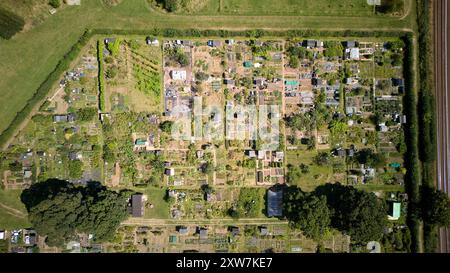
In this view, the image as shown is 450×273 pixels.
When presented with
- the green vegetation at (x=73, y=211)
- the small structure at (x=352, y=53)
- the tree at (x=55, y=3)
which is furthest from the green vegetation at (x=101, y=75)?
the small structure at (x=352, y=53)

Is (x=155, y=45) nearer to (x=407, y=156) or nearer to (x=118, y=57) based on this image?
(x=118, y=57)

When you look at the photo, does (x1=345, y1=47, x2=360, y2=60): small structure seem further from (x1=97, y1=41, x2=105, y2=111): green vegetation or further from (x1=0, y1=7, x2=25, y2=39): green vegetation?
(x1=0, y1=7, x2=25, y2=39): green vegetation

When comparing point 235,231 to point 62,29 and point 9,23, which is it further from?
point 9,23

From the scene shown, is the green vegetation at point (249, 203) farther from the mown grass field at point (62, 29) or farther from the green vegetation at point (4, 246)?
the green vegetation at point (4, 246)

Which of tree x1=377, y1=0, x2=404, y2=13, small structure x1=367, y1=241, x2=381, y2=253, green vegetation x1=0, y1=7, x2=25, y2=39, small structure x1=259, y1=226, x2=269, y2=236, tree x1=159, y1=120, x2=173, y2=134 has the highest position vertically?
tree x1=377, y1=0, x2=404, y2=13

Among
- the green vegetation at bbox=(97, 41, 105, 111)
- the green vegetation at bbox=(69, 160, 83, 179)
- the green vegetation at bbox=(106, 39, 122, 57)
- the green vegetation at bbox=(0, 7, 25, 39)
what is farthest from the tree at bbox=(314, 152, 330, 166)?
the green vegetation at bbox=(0, 7, 25, 39)
